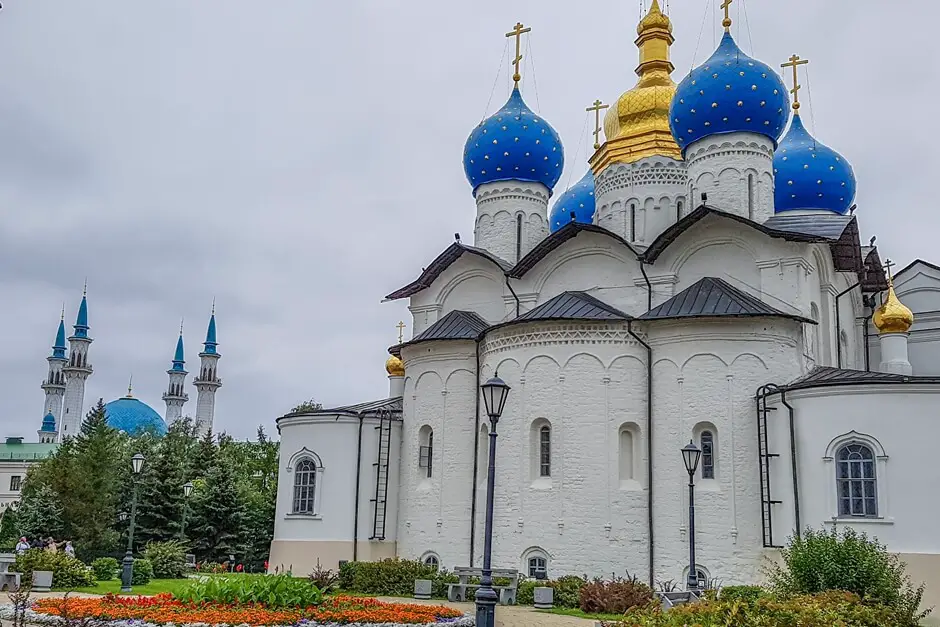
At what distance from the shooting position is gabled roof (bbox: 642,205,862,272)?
16.8 m

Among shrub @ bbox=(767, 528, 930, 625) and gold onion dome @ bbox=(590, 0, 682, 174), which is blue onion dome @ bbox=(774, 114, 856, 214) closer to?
gold onion dome @ bbox=(590, 0, 682, 174)

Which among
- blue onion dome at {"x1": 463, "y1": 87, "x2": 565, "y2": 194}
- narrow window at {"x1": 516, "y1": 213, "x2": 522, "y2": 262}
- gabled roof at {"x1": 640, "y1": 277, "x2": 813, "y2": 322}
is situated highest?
blue onion dome at {"x1": 463, "y1": 87, "x2": 565, "y2": 194}

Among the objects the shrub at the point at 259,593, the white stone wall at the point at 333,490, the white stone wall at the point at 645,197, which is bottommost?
the shrub at the point at 259,593

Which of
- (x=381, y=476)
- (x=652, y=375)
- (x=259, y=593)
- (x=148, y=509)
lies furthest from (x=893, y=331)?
(x=148, y=509)

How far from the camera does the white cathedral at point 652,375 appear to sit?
15.0 metres

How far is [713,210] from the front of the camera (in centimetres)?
1720

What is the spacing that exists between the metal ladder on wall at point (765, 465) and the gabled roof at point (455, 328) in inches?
225

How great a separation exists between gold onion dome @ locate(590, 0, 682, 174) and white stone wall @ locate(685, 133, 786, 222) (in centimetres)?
248

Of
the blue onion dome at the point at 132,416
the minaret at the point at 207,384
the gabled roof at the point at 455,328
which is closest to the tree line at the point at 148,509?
the gabled roof at the point at 455,328

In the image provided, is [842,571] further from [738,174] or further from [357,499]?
[357,499]

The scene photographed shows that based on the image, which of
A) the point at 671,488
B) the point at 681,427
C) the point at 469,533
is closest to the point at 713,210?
the point at 681,427

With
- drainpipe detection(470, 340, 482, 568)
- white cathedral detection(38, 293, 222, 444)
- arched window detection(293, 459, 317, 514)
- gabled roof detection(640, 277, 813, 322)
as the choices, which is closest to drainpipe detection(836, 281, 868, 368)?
gabled roof detection(640, 277, 813, 322)

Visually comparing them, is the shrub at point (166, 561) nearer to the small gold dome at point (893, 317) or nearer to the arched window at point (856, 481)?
the arched window at point (856, 481)

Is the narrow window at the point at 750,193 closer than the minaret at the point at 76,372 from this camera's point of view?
Yes
